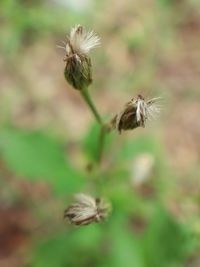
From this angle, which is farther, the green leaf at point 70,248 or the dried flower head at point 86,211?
the green leaf at point 70,248

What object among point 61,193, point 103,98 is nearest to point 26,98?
point 103,98

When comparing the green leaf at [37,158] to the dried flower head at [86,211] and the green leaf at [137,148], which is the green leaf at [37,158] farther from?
the dried flower head at [86,211]

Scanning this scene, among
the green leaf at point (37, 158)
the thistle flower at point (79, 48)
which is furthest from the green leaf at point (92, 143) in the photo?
the thistle flower at point (79, 48)

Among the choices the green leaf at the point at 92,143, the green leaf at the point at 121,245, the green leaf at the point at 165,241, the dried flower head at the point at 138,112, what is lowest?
the dried flower head at the point at 138,112

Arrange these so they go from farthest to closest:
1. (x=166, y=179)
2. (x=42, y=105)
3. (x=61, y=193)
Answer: (x=42, y=105) < (x=166, y=179) < (x=61, y=193)

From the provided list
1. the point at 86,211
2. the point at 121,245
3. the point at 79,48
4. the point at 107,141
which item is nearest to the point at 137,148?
the point at 107,141

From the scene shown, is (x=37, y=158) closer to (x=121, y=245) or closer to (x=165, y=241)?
(x=121, y=245)

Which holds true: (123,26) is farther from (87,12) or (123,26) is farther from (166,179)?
(166,179)
